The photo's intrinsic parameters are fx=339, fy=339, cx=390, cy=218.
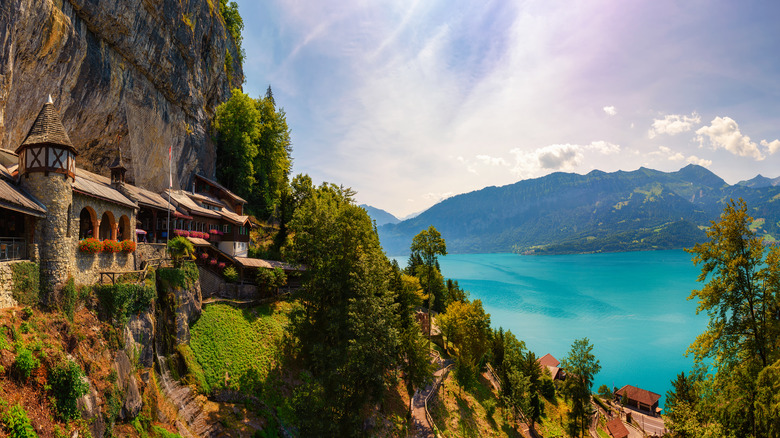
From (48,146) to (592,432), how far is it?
60.6 m

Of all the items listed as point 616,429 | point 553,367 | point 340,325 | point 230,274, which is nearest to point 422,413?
point 340,325

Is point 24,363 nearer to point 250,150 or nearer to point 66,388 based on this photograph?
point 66,388

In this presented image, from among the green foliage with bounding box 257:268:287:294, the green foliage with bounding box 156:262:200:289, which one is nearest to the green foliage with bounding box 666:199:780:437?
the green foliage with bounding box 156:262:200:289

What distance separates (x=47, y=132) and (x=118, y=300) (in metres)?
9.06

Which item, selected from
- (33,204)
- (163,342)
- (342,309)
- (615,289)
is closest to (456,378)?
(342,309)

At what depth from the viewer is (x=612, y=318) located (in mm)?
106875

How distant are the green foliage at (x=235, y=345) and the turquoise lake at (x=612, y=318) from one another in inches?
2913

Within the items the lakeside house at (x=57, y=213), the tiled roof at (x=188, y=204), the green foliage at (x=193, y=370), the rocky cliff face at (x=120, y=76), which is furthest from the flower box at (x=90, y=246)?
the tiled roof at (x=188, y=204)

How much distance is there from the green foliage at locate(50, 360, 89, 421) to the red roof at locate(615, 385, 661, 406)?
79.3 m

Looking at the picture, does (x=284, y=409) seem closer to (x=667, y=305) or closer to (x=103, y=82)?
(x=103, y=82)

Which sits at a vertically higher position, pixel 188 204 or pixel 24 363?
pixel 188 204

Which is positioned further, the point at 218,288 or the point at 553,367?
the point at 553,367

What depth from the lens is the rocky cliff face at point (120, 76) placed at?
20.6 meters

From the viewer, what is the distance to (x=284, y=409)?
23.2 m
